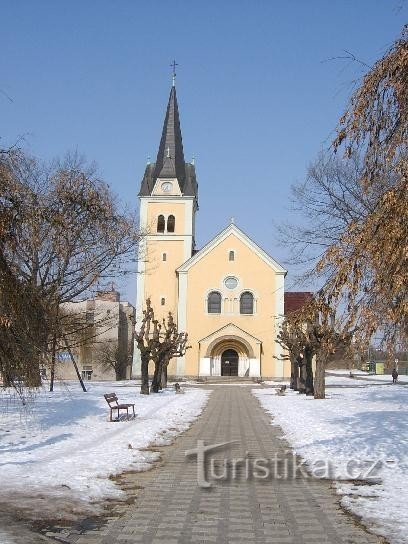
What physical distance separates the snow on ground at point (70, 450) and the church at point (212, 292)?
29.0 metres

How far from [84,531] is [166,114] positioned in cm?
5420

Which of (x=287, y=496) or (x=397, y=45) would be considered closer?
(x=397, y=45)

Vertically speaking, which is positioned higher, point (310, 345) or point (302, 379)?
point (310, 345)

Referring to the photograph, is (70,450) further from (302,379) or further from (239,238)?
(239,238)

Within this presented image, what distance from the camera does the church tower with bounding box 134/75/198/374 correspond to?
52.2 metres

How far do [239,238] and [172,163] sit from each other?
30.8 feet

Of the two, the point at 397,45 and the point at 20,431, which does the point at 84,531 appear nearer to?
the point at 397,45

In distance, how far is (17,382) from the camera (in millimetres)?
10242

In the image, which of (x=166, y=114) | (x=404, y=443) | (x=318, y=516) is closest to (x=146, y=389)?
(x=404, y=443)

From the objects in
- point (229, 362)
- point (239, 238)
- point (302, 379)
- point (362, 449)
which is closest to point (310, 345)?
point (302, 379)

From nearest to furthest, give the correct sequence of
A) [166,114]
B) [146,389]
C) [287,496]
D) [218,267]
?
[287,496] < [146,389] < [218,267] < [166,114]

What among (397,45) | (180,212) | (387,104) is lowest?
(387,104)

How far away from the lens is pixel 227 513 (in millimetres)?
6988

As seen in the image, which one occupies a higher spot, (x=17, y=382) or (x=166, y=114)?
(x=166, y=114)
